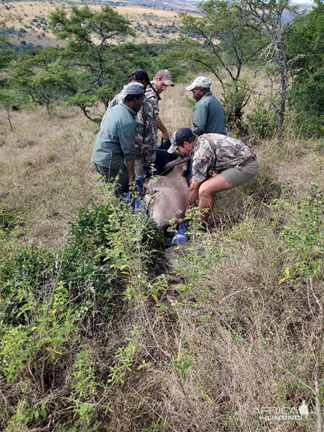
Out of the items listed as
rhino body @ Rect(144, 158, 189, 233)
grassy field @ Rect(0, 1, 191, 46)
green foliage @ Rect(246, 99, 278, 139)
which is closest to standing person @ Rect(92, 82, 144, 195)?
rhino body @ Rect(144, 158, 189, 233)

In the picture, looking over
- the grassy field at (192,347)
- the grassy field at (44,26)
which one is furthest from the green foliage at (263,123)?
the grassy field at (44,26)

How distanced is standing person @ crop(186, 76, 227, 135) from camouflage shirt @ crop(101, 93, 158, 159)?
1.96 feet

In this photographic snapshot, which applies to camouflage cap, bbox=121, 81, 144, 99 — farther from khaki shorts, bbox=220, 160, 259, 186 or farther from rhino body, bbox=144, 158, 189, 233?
khaki shorts, bbox=220, 160, 259, 186

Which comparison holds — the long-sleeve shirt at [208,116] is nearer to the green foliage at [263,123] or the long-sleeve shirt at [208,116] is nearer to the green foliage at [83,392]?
the green foliage at [263,123]

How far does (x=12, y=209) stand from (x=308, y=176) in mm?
4387

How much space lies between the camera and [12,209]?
457 centimetres

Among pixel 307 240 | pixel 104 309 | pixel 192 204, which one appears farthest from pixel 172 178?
pixel 307 240

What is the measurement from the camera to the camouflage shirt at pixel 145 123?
3896 millimetres

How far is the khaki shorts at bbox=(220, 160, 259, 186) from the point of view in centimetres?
331

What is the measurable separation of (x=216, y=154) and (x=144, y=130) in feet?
3.94

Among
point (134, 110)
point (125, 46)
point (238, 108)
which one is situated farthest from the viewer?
point (125, 46)

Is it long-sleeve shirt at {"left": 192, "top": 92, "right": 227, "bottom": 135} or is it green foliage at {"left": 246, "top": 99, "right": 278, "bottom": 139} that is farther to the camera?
green foliage at {"left": 246, "top": 99, "right": 278, "bottom": 139}

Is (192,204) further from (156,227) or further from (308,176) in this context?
(308,176)

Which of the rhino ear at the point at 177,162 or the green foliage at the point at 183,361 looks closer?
the green foliage at the point at 183,361
